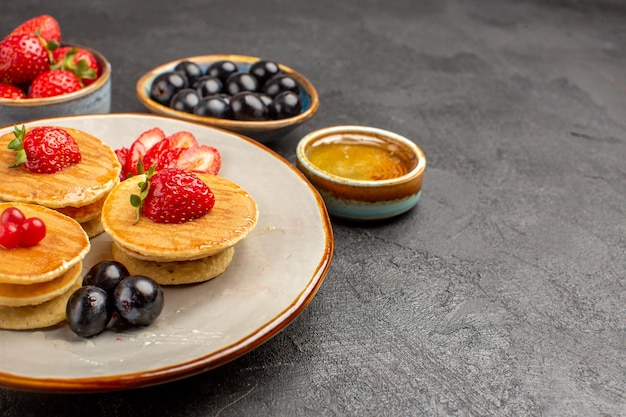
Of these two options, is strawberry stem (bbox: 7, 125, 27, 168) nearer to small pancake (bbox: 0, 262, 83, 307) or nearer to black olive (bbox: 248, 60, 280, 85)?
small pancake (bbox: 0, 262, 83, 307)

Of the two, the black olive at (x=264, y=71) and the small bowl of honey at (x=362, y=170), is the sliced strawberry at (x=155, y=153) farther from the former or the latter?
the black olive at (x=264, y=71)

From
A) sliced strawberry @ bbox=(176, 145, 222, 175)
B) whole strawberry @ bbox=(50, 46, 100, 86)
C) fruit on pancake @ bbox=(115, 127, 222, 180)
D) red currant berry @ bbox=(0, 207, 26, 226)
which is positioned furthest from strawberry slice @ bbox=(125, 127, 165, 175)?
red currant berry @ bbox=(0, 207, 26, 226)

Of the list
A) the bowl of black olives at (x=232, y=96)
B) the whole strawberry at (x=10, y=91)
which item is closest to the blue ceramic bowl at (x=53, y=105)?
the whole strawberry at (x=10, y=91)

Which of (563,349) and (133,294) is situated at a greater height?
(133,294)

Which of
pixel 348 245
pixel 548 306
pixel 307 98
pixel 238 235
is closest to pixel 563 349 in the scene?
pixel 548 306

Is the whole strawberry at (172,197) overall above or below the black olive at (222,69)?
above

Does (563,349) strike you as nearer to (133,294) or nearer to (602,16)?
(133,294)
